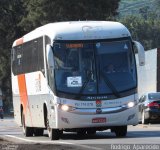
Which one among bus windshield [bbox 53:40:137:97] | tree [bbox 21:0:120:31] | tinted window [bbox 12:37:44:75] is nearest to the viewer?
bus windshield [bbox 53:40:137:97]

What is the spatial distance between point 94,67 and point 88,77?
35 cm

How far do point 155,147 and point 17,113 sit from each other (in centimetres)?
1259

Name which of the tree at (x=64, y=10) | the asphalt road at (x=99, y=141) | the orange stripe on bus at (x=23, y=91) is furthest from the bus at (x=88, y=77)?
the tree at (x=64, y=10)

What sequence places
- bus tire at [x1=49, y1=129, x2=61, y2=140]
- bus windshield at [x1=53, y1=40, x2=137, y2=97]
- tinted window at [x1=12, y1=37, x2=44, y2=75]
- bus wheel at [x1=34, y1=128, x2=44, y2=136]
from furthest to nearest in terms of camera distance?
bus wheel at [x1=34, y1=128, x2=44, y2=136]
tinted window at [x1=12, y1=37, x2=44, y2=75]
bus tire at [x1=49, y1=129, x2=61, y2=140]
bus windshield at [x1=53, y1=40, x2=137, y2=97]

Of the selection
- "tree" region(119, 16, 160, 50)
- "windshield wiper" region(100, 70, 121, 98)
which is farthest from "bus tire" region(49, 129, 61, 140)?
"tree" region(119, 16, 160, 50)

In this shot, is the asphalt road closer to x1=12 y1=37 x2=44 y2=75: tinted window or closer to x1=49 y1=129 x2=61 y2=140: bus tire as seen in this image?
x1=49 y1=129 x2=61 y2=140: bus tire

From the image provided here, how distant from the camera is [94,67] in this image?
2075 centimetres

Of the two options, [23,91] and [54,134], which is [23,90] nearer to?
[23,91]

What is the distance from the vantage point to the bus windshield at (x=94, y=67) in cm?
2055

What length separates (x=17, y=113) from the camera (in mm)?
27891

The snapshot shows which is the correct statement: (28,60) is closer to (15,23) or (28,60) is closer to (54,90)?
(54,90)

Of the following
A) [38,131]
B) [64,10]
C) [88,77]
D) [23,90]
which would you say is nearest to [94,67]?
[88,77]

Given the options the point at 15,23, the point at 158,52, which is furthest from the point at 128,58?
the point at 15,23

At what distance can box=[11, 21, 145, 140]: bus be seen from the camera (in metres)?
20.4
